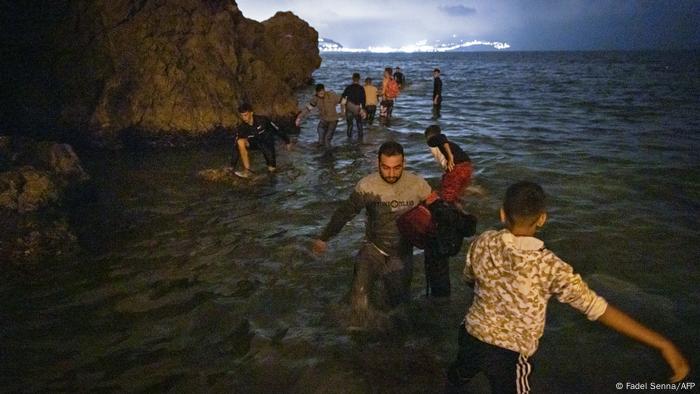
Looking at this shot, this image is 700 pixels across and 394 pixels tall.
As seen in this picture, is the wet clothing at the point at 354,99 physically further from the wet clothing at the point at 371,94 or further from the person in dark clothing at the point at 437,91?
the person in dark clothing at the point at 437,91

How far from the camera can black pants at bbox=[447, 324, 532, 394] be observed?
2.57m

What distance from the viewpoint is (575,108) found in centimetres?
2147

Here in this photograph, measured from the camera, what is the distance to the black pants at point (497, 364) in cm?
Result: 257

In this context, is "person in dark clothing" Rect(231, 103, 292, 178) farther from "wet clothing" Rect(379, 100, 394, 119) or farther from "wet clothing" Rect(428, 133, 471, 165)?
"wet clothing" Rect(379, 100, 394, 119)

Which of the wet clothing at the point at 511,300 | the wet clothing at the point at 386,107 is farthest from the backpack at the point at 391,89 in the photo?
the wet clothing at the point at 511,300

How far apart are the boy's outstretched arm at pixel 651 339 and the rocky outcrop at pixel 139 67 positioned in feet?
45.4

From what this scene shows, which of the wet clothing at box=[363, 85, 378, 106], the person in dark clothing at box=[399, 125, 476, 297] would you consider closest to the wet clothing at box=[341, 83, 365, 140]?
the wet clothing at box=[363, 85, 378, 106]

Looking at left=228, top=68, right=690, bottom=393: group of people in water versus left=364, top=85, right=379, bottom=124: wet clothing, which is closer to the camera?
left=228, top=68, right=690, bottom=393: group of people in water

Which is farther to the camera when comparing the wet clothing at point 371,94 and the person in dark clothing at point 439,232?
the wet clothing at point 371,94

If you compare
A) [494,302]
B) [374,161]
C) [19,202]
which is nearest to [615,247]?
[494,302]

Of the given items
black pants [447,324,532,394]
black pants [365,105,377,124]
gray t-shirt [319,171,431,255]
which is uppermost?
black pants [365,105,377,124]

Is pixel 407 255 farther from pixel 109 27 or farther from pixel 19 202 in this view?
pixel 109 27

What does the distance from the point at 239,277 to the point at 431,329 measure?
8.78 ft

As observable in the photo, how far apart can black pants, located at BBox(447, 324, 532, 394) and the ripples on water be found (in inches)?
43.4
